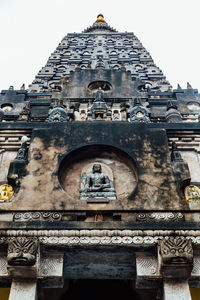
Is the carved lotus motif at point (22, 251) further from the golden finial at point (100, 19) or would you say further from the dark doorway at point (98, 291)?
the golden finial at point (100, 19)

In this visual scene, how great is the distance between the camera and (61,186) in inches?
416

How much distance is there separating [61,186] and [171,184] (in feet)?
10.3

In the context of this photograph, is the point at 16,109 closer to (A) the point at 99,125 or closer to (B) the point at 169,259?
(A) the point at 99,125

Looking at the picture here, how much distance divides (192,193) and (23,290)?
5.10 m

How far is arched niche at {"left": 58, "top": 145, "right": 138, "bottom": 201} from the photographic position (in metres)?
11.0

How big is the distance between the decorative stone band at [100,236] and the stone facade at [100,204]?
0.02 metres

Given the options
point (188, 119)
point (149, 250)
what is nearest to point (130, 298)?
point (149, 250)

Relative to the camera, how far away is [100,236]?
8.70m

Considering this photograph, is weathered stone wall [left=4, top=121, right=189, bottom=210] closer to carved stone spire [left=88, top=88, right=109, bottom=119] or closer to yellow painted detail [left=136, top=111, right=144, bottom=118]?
carved stone spire [left=88, top=88, right=109, bottom=119]

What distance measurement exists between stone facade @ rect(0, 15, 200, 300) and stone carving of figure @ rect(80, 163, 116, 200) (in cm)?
3

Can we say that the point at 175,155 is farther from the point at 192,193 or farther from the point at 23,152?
the point at 23,152

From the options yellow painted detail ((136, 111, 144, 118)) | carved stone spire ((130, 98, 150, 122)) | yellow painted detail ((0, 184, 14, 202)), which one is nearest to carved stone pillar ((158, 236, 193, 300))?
yellow painted detail ((0, 184, 14, 202))

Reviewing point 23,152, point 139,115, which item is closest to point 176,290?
point 23,152

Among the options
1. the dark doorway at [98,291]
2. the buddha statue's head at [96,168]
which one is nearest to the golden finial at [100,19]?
the buddha statue's head at [96,168]
